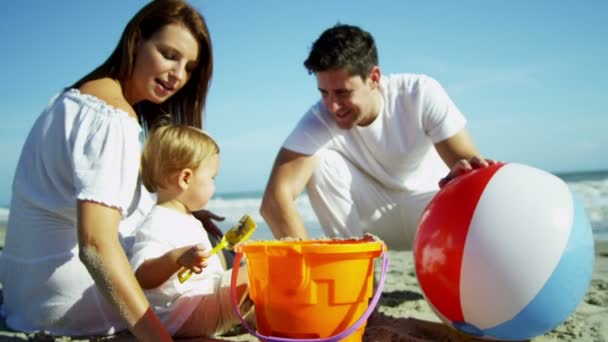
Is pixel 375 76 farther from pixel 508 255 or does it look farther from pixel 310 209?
pixel 310 209

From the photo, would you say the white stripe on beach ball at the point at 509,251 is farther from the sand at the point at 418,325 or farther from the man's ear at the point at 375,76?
the man's ear at the point at 375,76

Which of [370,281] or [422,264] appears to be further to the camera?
[422,264]

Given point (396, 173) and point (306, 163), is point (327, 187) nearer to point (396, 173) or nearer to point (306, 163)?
point (306, 163)

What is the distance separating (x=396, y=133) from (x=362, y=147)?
265mm

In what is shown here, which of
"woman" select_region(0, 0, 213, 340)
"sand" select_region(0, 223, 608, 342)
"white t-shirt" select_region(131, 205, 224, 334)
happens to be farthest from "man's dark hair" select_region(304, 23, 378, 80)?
"white t-shirt" select_region(131, 205, 224, 334)

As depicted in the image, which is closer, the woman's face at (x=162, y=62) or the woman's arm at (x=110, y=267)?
the woman's arm at (x=110, y=267)

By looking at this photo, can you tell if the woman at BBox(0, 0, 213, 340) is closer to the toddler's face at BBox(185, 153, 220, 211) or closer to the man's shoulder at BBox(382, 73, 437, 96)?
the toddler's face at BBox(185, 153, 220, 211)

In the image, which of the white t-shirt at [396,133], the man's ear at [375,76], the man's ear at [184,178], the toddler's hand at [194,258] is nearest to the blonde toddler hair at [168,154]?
the man's ear at [184,178]

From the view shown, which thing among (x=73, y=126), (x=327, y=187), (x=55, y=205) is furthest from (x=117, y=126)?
(x=327, y=187)

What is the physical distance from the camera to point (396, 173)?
3840 millimetres

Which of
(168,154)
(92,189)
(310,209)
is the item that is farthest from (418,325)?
(310,209)

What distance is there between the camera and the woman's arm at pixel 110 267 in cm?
193

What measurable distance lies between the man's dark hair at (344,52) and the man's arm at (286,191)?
63cm

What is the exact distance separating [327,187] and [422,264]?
4.97ft
